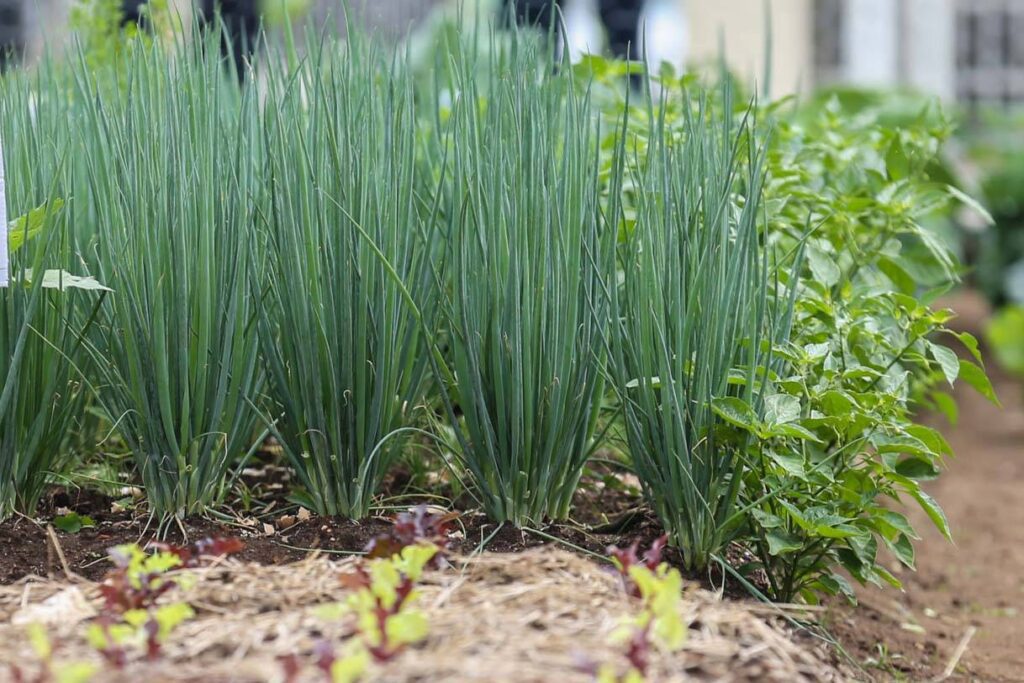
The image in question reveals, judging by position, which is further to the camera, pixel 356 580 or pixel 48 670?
pixel 356 580

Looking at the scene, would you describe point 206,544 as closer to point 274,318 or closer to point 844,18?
point 274,318

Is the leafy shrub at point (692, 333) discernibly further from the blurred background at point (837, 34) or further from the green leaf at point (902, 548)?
the blurred background at point (837, 34)

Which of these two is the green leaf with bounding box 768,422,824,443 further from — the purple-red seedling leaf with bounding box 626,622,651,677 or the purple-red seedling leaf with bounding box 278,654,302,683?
the purple-red seedling leaf with bounding box 278,654,302,683

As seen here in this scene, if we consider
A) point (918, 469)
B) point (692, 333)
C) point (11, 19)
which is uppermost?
point (11, 19)

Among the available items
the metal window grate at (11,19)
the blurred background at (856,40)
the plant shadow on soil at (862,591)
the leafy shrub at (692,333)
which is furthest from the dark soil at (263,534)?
the metal window grate at (11,19)

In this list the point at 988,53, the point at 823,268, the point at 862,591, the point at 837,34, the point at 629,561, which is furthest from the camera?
the point at 988,53

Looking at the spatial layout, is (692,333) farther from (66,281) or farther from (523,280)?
(66,281)

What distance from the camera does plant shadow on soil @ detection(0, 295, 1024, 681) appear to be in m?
1.87

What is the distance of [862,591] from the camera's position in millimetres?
2768

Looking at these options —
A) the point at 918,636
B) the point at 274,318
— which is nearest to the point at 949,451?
the point at 918,636

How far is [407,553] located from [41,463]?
2.89 ft

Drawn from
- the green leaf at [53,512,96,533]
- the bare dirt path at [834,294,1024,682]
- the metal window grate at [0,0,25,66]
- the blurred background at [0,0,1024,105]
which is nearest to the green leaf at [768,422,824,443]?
the bare dirt path at [834,294,1024,682]

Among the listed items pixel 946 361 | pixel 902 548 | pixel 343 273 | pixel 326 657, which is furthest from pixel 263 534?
pixel 946 361

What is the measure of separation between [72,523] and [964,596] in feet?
6.81
